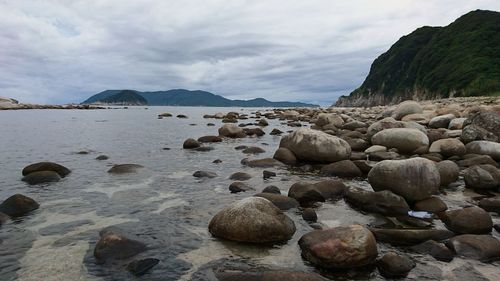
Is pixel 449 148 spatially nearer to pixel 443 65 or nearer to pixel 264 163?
pixel 264 163

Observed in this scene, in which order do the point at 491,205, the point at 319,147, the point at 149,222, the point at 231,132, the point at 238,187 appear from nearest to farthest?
the point at 149,222 < the point at 491,205 < the point at 238,187 < the point at 319,147 < the point at 231,132

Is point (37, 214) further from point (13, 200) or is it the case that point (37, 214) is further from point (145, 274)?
point (145, 274)

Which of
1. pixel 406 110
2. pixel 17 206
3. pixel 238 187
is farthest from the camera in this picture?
pixel 406 110

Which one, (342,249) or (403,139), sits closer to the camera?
(342,249)

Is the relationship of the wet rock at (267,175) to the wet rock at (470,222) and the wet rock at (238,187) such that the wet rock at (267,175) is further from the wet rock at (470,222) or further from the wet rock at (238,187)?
the wet rock at (470,222)

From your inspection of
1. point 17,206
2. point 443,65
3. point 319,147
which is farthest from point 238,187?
point 443,65

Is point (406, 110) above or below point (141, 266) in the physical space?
above

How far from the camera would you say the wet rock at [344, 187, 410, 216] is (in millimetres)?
10562

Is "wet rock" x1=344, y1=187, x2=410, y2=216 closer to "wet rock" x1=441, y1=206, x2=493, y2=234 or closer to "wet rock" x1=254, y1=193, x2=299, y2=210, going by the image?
"wet rock" x1=441, y1=206, x2=493, y2=234

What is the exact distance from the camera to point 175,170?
17.1m

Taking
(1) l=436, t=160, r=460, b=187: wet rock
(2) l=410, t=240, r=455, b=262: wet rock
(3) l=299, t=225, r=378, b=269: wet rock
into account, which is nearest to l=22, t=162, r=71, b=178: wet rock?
(3) l=299, t=225, r=378, b=269: wet rock

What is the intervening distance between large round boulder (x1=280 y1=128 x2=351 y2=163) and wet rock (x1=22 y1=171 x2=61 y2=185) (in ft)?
33.0

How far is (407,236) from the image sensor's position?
8508 millimetres

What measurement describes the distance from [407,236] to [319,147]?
29.4 ft
